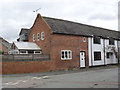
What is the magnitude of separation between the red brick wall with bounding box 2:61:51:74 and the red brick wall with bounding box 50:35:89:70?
144cm

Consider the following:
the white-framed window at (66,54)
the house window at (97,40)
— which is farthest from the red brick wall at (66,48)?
the house window at (97,40)

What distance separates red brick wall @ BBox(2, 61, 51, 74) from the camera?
17984mm

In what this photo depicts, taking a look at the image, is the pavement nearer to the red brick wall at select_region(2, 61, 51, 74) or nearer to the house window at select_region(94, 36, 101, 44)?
the red brick wall at select_region(2, 61, 51, 74)

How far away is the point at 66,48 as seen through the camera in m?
22.3

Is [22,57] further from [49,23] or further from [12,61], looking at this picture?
[49,23]

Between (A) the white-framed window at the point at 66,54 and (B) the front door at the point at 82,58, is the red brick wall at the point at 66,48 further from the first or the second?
(B) the front door at the point at 82,58

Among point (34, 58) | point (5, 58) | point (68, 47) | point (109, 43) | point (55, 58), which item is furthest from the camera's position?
point (109, 43)

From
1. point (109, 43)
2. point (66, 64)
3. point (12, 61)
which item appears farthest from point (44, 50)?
point (109, 43)

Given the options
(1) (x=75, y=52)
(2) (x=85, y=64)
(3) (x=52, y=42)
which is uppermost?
(3) (x=52, y=42)

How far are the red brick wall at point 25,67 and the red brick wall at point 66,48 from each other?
56.6 inches

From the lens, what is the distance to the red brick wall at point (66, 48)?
21.0 meters

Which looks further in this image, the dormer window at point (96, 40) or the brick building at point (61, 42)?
the dormer window at point (96, 40)

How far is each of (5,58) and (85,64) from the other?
1230cm

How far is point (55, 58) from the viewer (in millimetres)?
20891
